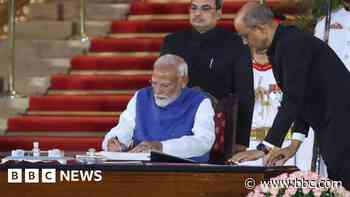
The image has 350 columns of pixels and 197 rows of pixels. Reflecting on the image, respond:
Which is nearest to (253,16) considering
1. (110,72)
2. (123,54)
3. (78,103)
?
(78,103)

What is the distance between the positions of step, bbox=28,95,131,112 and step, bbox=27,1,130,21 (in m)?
1.27

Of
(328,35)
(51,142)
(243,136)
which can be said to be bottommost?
(51,142)

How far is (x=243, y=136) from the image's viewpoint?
6.27 m

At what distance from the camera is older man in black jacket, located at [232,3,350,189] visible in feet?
16.0

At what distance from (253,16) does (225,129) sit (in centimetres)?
114

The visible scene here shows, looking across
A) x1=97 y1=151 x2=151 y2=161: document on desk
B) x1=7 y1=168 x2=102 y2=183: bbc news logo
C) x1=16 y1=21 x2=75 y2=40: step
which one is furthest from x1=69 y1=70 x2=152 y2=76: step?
x1=7 y1=168 x2=102 y2=183: bbc news logo

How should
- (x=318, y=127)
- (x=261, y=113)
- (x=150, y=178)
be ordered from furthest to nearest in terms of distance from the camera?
(x=261, y=113) < (x=318, y=127) < (x=150, y=178)

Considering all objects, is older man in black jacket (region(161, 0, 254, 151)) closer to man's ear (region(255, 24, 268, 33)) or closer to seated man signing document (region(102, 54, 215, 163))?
seated man signing document (region(102, 54, 215, 163))

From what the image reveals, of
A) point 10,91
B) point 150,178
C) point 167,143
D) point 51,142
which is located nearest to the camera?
point 150,178

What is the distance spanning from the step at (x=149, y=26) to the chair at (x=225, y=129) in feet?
14.7

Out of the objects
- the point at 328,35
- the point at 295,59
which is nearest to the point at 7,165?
the point at 295,59

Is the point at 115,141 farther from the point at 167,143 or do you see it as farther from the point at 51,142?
the point at 51,142

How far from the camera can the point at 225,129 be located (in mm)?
5895

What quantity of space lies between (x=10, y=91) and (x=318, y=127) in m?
4.84
